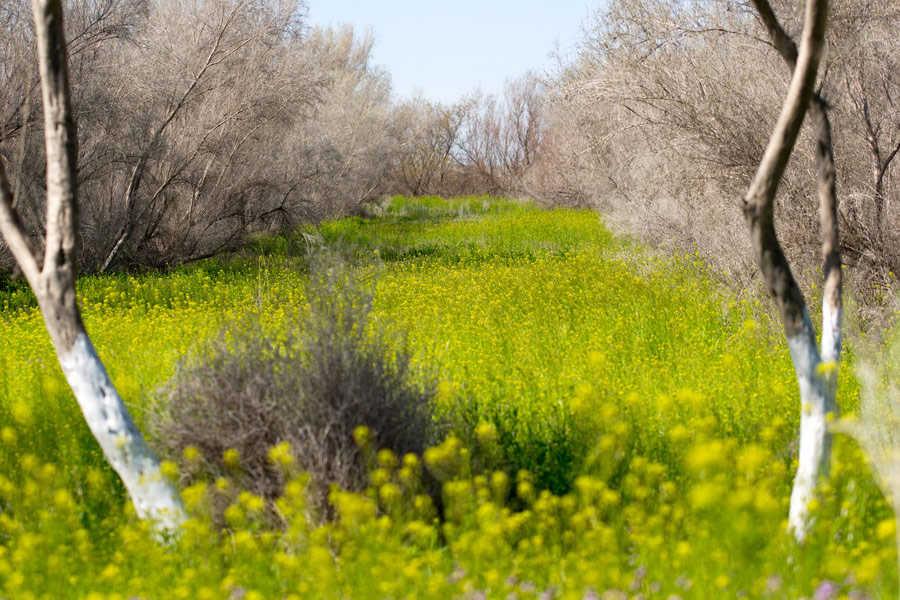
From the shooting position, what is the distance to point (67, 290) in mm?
3812

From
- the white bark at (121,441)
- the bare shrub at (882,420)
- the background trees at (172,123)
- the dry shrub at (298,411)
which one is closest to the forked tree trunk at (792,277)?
the bare shrub at (882,420)

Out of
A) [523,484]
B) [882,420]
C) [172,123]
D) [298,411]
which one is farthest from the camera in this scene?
[172,123]

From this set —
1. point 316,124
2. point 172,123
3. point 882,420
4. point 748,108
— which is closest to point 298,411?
point 882,420

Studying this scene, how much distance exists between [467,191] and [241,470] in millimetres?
37540

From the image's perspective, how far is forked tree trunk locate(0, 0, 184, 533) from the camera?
3784mm

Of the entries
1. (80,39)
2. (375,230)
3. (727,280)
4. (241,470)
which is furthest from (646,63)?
(375,230)

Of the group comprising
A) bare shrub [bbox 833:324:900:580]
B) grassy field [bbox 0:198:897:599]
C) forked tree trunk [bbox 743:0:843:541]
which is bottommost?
grassy field [bbox 0:198:897:599]

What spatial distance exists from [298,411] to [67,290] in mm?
1260

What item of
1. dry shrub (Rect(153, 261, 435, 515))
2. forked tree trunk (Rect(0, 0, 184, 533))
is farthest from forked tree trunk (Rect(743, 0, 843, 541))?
forked tree trunk (Rect(0, 0, 184, 533))

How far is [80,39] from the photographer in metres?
11.1

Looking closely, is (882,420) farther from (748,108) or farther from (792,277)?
(748,108)

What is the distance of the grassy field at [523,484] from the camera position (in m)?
2.81

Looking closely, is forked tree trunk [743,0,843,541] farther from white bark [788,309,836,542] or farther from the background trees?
the background trees

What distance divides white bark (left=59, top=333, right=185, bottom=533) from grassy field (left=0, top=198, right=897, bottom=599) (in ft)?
0.48
